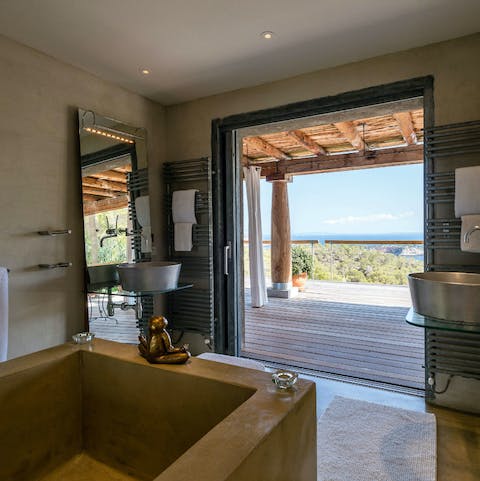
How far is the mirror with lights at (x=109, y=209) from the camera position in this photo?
102 inches

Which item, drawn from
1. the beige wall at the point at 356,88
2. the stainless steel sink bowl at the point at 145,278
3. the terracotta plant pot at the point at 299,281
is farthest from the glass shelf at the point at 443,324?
the terracotta plant pot at the point at 299,281

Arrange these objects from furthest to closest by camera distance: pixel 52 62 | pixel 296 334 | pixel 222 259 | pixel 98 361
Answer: pixel 296 334 → pixel 222 259 → pixel 52 62 → pixel 98 361

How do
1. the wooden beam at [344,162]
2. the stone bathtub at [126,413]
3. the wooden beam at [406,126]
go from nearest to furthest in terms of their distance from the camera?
the stone bathtub at [126,413]
the wooden beam at [406,126]
the wooden beam at [344,162]

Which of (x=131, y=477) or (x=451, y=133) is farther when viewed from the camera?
(x=451, y=133)

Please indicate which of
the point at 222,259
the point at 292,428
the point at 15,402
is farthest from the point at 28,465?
the point at 222,259

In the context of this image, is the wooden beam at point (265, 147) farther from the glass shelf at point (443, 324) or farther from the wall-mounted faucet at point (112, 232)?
the glass shelf at point (443, 324)

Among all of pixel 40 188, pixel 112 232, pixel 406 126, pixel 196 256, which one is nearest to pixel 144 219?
pixel 112 232

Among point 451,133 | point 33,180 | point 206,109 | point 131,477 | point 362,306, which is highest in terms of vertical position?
point 206,109

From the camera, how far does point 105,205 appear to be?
2713 mm

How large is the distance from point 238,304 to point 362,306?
2.86 m

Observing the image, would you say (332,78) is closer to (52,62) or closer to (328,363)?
(52,62)

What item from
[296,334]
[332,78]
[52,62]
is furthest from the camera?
[296,334]

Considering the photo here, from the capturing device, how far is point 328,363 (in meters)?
3.09

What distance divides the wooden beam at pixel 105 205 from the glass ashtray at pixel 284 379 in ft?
7.01
